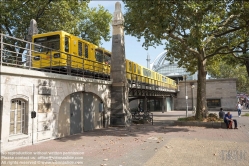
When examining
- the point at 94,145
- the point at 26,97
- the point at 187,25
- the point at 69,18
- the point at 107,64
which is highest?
the point at 69,18

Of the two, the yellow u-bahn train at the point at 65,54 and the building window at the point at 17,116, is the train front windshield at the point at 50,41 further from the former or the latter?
the building window at the point at 17,116

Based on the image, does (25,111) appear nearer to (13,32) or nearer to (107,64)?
(107,64)

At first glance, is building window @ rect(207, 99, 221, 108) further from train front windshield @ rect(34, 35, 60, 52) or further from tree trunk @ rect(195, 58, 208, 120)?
train front windshield @ rect(34, 35, 60, 52)

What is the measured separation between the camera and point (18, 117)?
909 centimetres

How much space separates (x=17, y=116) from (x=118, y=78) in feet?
29.8

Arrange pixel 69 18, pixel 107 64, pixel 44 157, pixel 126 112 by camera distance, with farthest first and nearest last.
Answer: pixel 69 18, pixel 107 64, pixel 126 112, pixel 44 157

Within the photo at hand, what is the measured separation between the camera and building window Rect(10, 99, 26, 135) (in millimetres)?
8781

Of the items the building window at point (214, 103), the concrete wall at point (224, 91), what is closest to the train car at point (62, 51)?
the concrete wall at point (224, 91)

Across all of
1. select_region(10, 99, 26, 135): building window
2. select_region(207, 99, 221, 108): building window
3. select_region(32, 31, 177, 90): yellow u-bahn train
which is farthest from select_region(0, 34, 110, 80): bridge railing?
select_region(207, 99, 221, 108): building window

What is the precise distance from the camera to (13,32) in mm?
23531

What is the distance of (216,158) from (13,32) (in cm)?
2461

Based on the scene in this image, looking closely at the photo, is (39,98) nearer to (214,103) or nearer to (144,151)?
(144,151)

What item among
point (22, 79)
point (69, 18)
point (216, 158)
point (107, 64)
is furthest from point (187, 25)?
point (69, 18)

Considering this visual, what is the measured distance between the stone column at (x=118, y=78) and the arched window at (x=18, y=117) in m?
8.05
